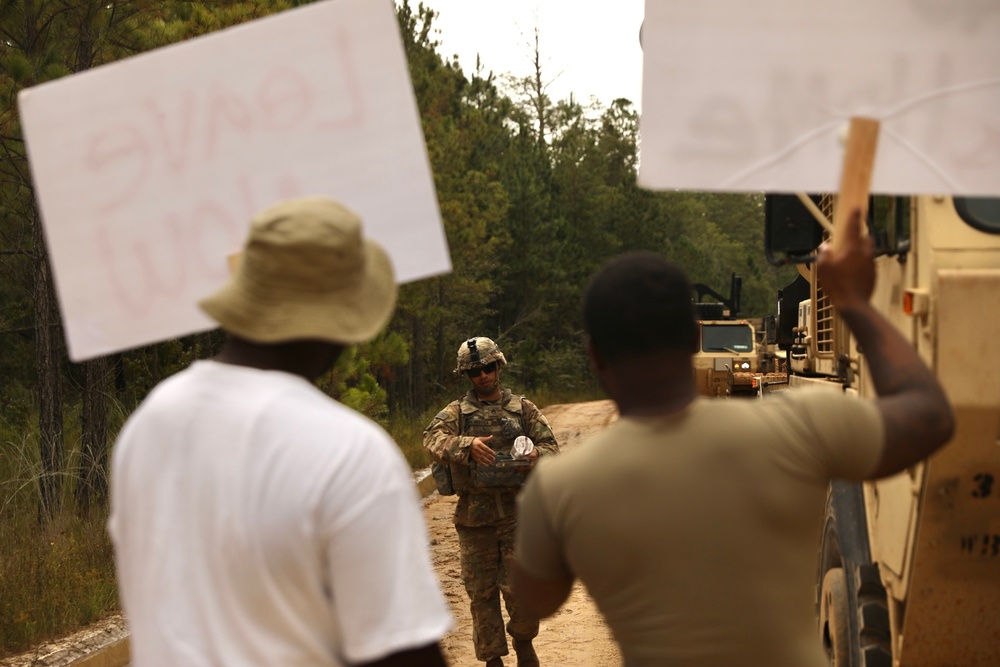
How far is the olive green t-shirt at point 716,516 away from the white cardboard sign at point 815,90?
1.81 ft

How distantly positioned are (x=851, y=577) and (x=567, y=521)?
2689mm

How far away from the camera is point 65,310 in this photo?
2.43 meters

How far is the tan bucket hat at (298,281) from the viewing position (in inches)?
79.5

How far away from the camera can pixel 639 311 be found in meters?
2.24

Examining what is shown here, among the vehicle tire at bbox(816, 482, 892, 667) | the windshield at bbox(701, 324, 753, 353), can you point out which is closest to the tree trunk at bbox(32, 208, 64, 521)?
the vehicle tire at bbox(816, 482, 892, 667)

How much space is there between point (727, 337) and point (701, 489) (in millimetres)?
23457

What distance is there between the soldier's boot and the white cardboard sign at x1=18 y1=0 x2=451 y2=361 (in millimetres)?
4764

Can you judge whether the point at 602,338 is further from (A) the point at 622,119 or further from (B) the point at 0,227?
(A) the point at 622,119

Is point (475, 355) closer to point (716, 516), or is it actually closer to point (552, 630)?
point (552, 630)

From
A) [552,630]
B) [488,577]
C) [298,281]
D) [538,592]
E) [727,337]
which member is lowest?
[727,337]

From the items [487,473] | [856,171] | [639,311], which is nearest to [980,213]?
[856,171]

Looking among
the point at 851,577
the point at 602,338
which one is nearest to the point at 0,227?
the point at 851,577

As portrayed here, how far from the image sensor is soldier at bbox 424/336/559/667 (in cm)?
686

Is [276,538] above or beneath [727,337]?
above
